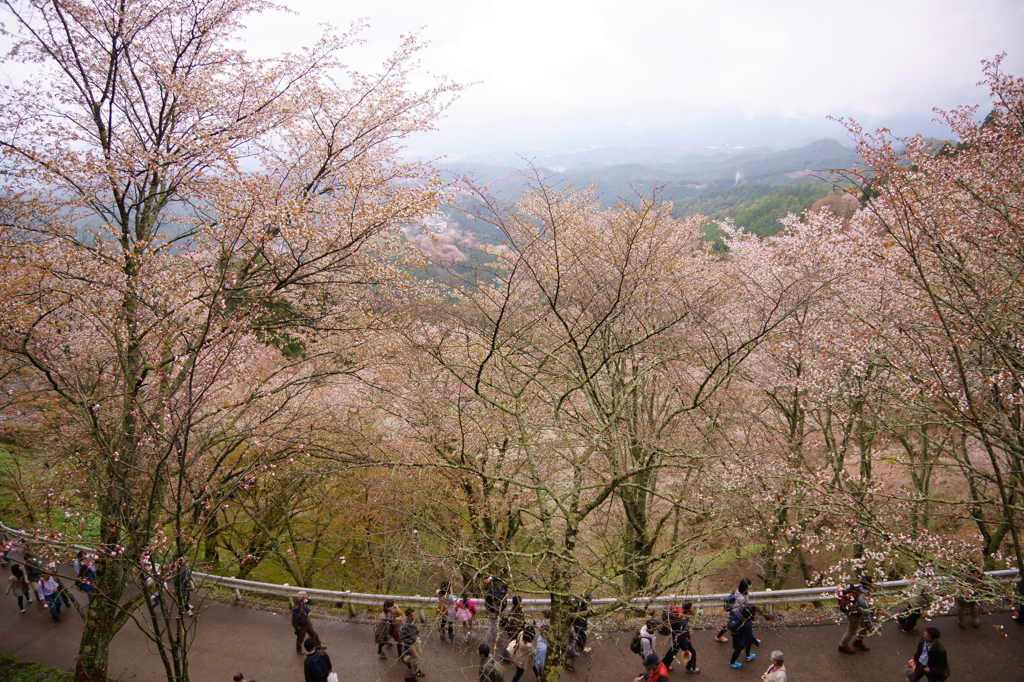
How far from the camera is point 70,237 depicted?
700cm

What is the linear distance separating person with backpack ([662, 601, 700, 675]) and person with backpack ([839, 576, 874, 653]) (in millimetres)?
2407

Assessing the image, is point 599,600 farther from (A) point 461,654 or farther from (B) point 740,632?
(A) point 461,654

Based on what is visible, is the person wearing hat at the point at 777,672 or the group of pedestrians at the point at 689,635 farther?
the group of pedestrians at the point at 689,635

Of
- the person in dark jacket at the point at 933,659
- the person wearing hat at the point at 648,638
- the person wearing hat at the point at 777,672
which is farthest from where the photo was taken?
the person wearing hat at the point at 648,638

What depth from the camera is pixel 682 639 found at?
7.73m

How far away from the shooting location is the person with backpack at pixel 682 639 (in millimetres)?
7355

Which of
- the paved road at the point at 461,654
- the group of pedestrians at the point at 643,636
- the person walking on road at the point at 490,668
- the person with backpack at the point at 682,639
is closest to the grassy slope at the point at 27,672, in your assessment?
the paved road at the point at 461,654

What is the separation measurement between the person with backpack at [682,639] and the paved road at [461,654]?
0.21 meters

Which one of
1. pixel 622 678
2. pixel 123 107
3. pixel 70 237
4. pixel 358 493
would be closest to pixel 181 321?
pixel 70 237

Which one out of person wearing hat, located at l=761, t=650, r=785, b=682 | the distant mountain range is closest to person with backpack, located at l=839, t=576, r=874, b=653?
person wearing hat, located at l=761, t=650, r=785, b=682

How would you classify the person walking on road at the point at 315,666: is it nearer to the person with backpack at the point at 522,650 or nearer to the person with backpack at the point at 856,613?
the person with backpack at the point at 522,650

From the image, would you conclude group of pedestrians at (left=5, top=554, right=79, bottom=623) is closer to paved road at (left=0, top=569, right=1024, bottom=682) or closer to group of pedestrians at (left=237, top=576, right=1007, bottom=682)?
paved road at (left=0, top=569, right=1024, bottom=682)

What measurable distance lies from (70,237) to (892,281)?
15156 mm

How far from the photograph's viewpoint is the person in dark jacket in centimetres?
647
